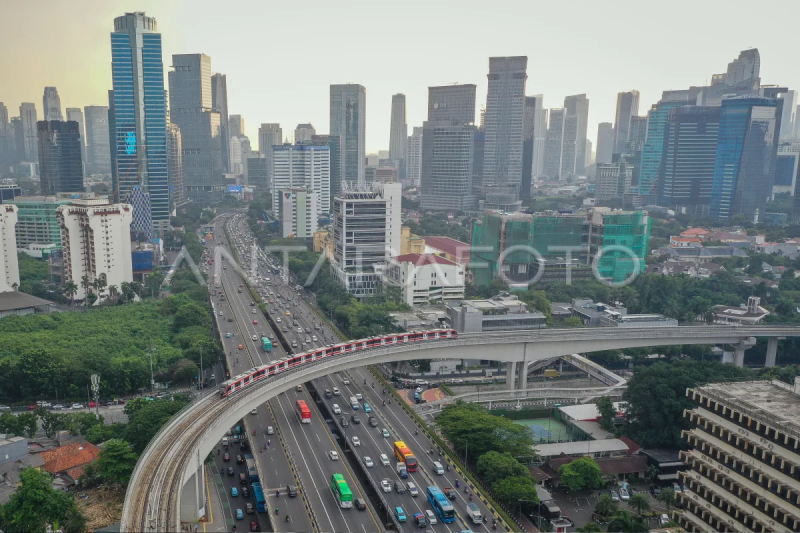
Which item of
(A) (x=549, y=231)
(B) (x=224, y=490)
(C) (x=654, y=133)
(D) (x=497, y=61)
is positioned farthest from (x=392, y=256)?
(C) (x=654, y=133)

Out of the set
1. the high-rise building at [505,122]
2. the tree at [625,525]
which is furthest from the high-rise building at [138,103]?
the tree at [625,525]

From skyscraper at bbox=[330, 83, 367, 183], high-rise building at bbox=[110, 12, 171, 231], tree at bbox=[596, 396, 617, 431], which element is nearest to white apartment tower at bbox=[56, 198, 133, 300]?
high-rise building at bbox=[110, 12, 171, 231]

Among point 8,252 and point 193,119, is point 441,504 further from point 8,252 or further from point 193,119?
point 193,119

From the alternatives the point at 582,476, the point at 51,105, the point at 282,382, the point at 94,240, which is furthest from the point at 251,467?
the point at 51,105

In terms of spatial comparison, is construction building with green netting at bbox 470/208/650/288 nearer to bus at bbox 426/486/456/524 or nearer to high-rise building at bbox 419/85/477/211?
bus at bbox 426/486/456/524

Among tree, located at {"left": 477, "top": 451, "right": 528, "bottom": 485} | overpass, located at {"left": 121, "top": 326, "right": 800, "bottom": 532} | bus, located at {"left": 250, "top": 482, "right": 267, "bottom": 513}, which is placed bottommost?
bus, located at {"left": 250, "top": 482, "right": 267, "bottom": 513}

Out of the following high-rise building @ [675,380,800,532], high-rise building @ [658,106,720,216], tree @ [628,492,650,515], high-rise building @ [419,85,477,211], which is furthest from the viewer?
high-rise building @ [419,85,477,211]

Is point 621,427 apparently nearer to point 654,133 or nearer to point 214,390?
point 214,390

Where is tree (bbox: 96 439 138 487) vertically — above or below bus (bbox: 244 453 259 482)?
above
